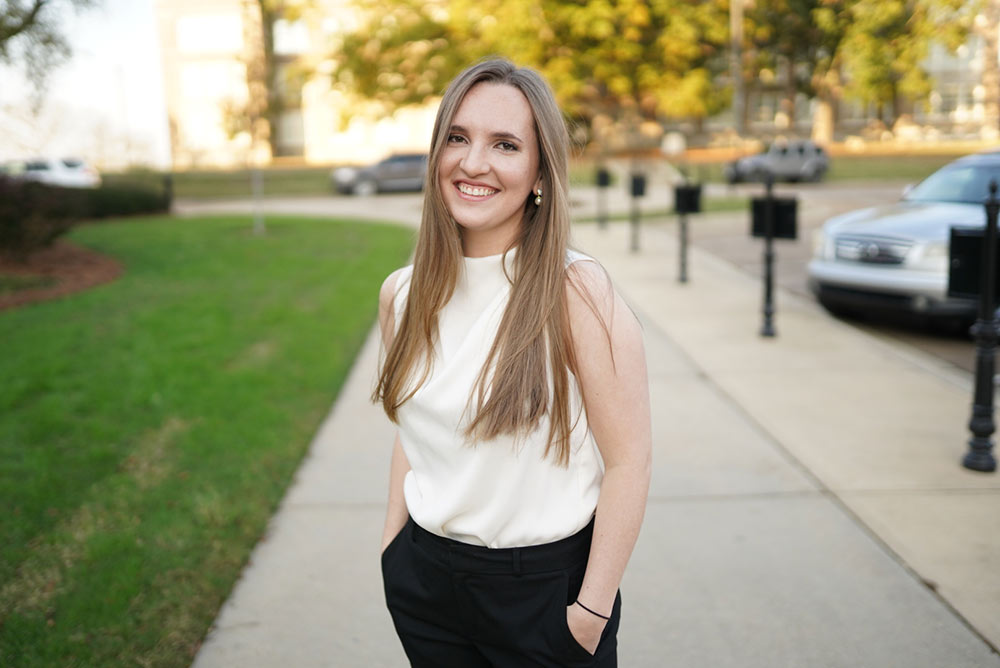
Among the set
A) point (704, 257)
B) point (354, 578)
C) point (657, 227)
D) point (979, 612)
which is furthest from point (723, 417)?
point (657, 227)

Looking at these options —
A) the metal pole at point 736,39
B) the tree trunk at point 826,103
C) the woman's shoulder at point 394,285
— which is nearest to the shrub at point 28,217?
the woman's shoulder at point 394,285

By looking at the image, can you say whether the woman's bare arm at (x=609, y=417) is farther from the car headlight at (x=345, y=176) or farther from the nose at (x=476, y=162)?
the car headlight at (x=345, y=176)

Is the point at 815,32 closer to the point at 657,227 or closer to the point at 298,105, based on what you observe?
the point at 657,227

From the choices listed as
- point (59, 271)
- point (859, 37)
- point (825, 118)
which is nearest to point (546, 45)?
point (859, 37)

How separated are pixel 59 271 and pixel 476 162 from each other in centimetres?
1219

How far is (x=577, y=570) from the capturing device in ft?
5.69

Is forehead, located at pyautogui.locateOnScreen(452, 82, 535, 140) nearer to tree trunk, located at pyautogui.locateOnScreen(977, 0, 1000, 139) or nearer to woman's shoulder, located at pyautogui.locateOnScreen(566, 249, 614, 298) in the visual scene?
woman's shoulder, located at pyautogui.locateOnScreen(566, 249, 614, 298)

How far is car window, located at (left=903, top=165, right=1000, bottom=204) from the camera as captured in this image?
8.30 metres

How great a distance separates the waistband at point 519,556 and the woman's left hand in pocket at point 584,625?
9 centimetres

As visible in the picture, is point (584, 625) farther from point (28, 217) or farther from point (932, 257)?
point (28, 217)

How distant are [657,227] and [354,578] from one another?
1511 cm

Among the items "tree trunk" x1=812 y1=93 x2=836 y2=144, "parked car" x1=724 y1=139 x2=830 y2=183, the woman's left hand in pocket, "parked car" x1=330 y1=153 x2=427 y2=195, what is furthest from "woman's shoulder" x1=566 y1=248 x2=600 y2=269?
"tree trunk" x1=812 y1=93 x2=836 y2=144

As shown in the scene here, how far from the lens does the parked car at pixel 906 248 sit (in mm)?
7625

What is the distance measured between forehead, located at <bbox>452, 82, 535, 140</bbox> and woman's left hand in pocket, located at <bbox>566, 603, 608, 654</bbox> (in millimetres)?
897
